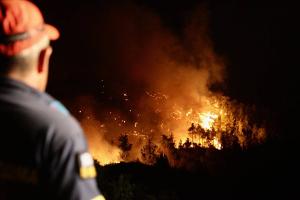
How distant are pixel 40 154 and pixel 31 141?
66mm

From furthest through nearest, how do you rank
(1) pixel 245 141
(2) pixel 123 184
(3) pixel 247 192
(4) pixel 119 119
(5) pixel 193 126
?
(4) pixel 119 119
(5) pixel 193 126
(1) pixel 245 141
(3) pixel 247 192
(2) pixel 123 184

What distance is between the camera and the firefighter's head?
1.85 m

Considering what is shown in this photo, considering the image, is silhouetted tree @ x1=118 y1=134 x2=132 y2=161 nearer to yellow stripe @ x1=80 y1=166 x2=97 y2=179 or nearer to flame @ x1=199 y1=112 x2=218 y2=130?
flame @ x1=199 y1=112 x2=218 y2=130

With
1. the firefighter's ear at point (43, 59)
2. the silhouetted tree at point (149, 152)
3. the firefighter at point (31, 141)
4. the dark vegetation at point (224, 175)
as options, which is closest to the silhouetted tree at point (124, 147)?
the silhouetted tree at point (149, 152)

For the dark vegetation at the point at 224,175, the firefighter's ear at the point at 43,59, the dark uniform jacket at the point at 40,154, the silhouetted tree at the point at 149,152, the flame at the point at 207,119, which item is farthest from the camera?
the flame at the point at 207,119

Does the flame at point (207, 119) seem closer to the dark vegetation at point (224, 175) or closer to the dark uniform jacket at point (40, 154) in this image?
the dark vegetation at point (224, 175)

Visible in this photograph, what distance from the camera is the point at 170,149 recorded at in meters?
15.6

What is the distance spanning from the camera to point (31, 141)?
5.57 feet

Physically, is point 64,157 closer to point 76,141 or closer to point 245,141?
point 76,141

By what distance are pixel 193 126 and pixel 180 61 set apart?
4.58 meters

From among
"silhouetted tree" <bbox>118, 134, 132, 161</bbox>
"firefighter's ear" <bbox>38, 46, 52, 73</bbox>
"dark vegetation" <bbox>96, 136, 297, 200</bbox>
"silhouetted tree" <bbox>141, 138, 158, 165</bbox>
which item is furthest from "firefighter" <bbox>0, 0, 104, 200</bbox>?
"silhouetted tree" <bbox>118, 134, 132, 161</bbox>


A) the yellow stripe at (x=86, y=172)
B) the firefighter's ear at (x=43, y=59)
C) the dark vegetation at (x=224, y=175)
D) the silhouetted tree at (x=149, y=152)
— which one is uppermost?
the silhouetted tree at (x=149, y=152)

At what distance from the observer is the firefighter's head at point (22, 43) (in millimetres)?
1846

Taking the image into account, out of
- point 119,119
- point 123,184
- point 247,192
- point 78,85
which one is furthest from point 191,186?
point 78,85
